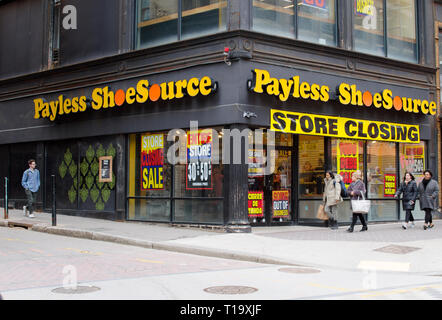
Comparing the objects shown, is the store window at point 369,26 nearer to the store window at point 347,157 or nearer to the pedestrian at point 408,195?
the store window at point 347,157

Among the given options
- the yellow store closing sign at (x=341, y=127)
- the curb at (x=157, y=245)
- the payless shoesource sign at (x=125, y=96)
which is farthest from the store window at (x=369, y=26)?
the curb at (x=157, y=245)

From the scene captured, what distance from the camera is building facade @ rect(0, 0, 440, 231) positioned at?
15609mm

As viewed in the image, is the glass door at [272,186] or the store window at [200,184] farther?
the glass door at [272,186]

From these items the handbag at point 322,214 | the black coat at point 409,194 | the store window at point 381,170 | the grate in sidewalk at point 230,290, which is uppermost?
the store window at point 381,170

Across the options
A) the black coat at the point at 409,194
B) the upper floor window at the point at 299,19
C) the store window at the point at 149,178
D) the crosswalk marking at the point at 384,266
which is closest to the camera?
the crosswalk marking at the point at 384,266

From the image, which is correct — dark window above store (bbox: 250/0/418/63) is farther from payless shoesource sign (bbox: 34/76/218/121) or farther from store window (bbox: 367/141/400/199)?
store window (bbox: 367/141/400/199)

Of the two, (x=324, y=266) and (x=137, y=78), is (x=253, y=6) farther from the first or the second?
(x=324, y=266)

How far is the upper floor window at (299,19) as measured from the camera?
16.0 metres

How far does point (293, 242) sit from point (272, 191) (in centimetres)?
358

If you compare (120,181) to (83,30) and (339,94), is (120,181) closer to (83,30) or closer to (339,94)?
(83,30)

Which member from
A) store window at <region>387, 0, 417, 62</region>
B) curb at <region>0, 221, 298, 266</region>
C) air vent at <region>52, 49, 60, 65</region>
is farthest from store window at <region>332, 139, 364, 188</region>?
air vent at <region>52, 49, 60, 65</region>

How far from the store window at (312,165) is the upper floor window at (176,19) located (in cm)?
451

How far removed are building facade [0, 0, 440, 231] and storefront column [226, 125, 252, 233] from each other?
32mm
